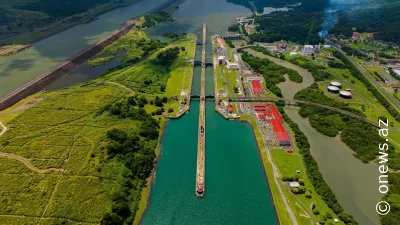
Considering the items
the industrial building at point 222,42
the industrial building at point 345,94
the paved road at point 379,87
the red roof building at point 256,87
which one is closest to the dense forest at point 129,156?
the red roof building at point 256,87

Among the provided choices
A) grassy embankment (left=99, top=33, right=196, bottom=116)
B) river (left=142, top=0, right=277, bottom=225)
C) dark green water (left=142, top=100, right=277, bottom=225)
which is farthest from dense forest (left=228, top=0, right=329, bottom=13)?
dark green water (left=142, top=100, right=277, bottom=225)

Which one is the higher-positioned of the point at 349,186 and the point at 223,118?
the point at 223,118

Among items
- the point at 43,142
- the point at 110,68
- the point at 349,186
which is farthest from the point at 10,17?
the point at 349,186

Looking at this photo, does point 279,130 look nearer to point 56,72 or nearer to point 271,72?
point 271,72

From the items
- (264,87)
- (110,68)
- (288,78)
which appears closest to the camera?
(264,87)

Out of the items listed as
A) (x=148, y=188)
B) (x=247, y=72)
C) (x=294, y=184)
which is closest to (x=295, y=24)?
(x=247, y=72)

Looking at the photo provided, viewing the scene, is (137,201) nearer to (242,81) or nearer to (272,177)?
(272,177)

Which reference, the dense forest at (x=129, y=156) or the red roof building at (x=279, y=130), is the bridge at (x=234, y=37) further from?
the dense forest at (x=129, y=156)
